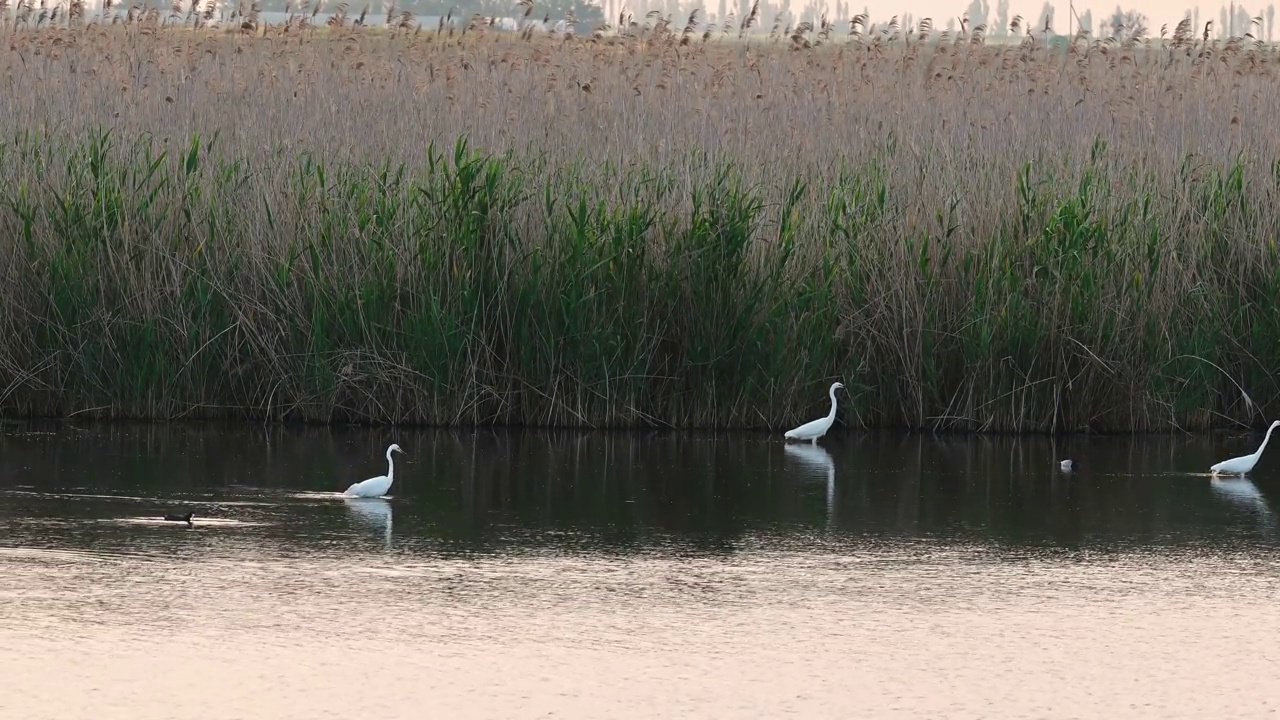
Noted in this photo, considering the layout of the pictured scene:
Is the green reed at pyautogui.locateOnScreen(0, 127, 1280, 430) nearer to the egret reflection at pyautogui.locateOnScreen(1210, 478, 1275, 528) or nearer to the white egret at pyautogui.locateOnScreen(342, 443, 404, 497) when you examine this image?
the egret reflection at pyautogui.locateOnScreen(1210, 478, 1275, 528)

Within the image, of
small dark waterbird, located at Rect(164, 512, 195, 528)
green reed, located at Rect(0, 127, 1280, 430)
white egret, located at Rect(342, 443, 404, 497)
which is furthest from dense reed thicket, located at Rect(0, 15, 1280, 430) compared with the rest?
small dark waterbird, located at Rect(164, 512, 195, 528)

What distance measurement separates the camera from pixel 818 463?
9398 mm

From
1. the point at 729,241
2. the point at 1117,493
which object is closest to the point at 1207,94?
the point at 729,241

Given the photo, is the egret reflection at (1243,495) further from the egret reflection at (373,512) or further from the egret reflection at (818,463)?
the egret reflection at (373,512)

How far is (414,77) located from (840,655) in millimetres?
13330

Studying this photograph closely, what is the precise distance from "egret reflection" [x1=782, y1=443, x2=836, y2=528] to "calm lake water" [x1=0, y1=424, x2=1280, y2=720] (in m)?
0.04

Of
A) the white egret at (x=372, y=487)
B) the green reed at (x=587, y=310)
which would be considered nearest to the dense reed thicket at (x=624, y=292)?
the green reed at (x=587, y=310)

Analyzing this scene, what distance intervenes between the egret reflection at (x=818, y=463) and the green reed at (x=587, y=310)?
0.77 metres

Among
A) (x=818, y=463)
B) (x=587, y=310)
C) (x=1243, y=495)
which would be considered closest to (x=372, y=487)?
(x=818, y=463)

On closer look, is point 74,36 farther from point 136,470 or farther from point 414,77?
point 136,470

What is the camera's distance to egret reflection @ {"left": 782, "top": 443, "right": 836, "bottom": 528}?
8411 millimetres

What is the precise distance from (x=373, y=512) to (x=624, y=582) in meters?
1.68

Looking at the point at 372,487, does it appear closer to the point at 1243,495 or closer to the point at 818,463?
the point at 818,463

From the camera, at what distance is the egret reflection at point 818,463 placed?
8.41 metres
